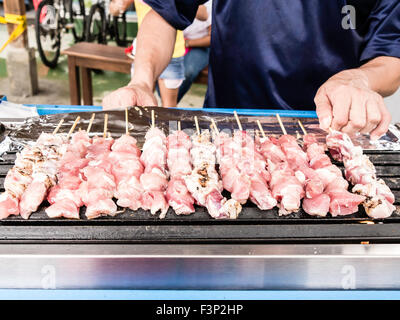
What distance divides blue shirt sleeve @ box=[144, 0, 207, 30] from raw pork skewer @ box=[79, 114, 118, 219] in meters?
1.26

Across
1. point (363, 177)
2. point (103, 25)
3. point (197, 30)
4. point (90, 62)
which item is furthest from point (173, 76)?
point (103, 25)

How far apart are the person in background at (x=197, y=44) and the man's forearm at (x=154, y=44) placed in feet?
7.82

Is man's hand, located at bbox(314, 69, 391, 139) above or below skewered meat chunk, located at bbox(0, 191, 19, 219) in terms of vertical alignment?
above

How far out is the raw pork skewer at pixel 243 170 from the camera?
1.79m

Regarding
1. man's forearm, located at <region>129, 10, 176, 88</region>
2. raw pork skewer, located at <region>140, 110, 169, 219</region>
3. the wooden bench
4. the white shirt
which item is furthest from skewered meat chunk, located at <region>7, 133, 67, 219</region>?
the white shirt

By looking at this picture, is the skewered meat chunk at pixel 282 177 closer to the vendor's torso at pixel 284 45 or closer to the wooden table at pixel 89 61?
the vendor's torso at pixel 284 45

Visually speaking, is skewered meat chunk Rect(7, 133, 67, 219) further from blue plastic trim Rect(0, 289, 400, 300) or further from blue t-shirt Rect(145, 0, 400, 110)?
blue t-shirt Rect(145, 0, 400, 110)

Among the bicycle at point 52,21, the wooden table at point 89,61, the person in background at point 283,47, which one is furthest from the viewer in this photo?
the bicycle at point 52,21

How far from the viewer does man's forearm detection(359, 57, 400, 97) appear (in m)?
2.57

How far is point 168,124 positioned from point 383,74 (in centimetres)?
152

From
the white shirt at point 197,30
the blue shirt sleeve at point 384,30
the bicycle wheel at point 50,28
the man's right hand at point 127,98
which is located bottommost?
the bicycle wheel at point 50,28

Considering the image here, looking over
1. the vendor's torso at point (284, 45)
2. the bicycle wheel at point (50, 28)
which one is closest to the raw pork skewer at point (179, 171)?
the vendor's torso at point (284, 45)

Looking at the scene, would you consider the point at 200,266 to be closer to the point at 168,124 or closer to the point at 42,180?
the point at 42,180

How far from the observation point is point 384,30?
2.71 m
